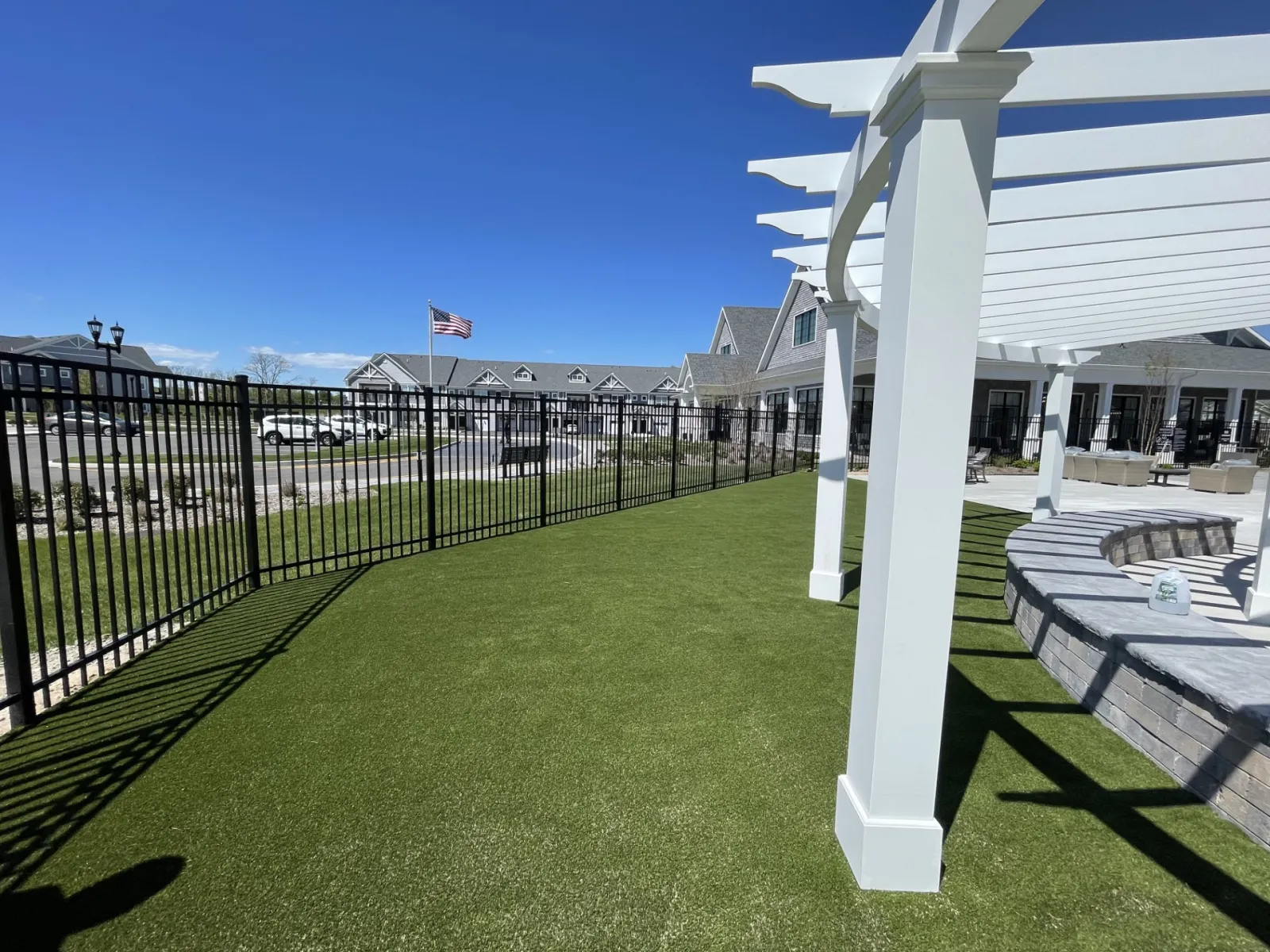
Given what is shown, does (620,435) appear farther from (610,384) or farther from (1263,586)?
(610,384)

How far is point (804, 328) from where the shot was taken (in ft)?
76.4

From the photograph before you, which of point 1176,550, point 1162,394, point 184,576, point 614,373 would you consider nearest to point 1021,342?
point 1176,550

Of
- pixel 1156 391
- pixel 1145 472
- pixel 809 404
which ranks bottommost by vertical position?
pixel 1145 472

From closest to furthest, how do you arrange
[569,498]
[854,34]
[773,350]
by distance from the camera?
[854,34], [569,498], [773,350]

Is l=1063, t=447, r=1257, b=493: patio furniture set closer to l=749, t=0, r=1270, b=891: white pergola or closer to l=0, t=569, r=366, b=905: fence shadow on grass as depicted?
l=749, t=0, r=1270, b=891: white pergola

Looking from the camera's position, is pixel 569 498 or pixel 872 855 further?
pixel 569 498

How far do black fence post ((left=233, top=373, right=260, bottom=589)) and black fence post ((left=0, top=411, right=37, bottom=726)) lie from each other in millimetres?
2061

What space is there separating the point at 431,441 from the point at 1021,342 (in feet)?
27.0

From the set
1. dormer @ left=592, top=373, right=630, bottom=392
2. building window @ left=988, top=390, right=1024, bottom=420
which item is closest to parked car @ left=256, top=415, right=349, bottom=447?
building window @ left=988, top=390, right=1024, bottom=420

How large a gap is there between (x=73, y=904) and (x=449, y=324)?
29.6m

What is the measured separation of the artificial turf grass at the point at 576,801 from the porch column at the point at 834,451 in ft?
2.96

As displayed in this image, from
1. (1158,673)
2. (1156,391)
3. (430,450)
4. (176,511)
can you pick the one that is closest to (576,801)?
(1158,673)

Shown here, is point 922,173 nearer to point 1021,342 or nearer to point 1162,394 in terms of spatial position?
point 1021,342

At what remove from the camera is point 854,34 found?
6.09 meters
